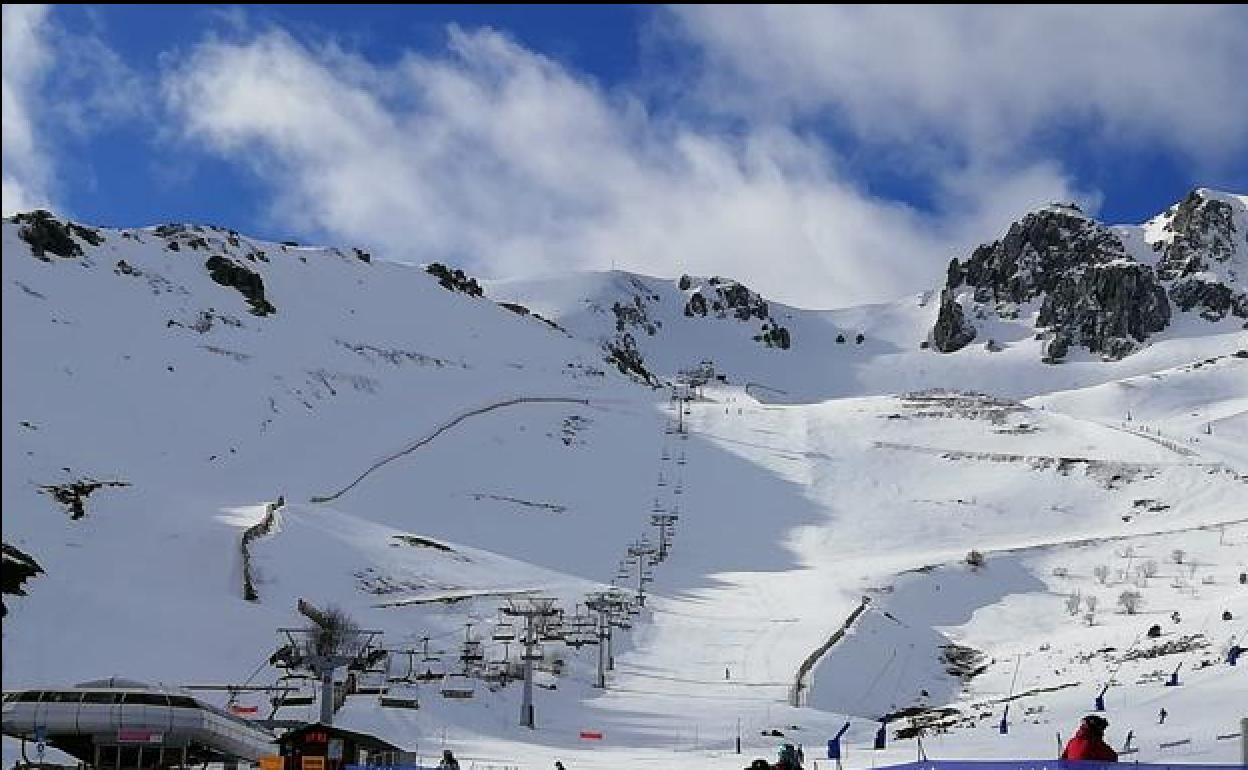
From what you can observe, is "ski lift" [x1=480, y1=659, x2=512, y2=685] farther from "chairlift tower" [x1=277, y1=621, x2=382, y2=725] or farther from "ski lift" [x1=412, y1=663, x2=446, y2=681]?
"chairlift tower" [x1=277, y1=621, x2=382, y2=725]

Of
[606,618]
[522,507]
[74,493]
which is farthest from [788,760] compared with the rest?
[522,507]

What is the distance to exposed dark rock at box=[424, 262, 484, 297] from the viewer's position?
541 feet

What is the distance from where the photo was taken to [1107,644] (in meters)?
60.6

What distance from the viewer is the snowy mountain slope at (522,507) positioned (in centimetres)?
5203

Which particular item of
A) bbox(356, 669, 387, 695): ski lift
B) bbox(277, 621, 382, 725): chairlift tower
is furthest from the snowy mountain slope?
bbox(356, 669, 387, 695): ski lift

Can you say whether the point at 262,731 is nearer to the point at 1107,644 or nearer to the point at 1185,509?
the point at 1107,644

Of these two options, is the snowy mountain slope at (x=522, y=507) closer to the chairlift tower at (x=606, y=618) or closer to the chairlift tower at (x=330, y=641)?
the chairlift tower at (x=606, y=618)

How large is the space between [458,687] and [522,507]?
38876 mm

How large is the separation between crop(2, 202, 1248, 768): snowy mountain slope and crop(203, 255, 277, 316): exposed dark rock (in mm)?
352

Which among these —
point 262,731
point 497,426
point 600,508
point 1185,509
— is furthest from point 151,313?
point 262,731

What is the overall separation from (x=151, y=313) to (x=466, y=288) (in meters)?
60.3

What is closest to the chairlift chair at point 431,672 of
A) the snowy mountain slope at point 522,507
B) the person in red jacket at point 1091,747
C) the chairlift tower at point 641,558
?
the snowy mountain slope at point 522,507

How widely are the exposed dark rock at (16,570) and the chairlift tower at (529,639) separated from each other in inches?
682

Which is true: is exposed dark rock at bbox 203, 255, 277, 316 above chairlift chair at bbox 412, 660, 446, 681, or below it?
above
